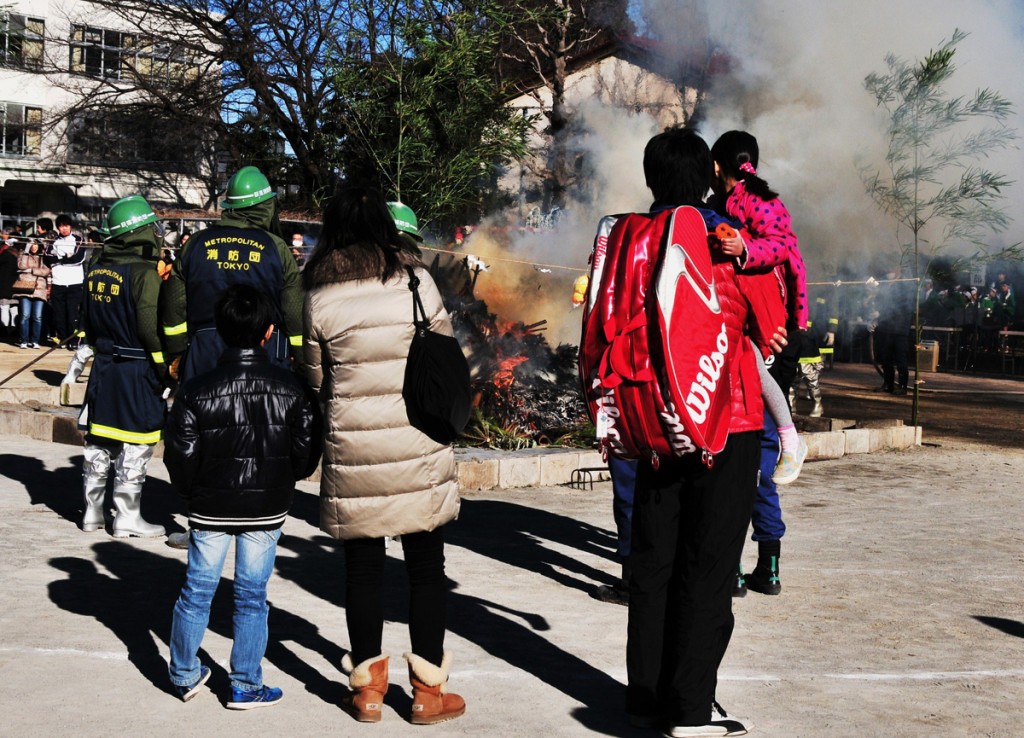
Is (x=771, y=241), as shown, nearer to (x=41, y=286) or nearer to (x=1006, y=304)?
(x=41, y=286)

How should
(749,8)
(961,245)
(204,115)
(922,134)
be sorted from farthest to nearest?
(204,115) < (749,8) < (961,245) < (922,134)

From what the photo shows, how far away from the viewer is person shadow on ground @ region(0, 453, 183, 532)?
7.81 m

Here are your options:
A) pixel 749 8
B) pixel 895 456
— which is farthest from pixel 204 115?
pixel 895 456

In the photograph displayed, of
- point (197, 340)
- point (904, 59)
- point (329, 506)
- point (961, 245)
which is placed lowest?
point (329, 506)

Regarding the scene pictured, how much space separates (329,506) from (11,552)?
127 inches

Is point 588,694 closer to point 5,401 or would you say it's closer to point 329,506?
point 329,506

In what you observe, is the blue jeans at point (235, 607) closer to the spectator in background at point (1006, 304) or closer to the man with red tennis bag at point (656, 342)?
the man with red tennis bag at point (656, 342)

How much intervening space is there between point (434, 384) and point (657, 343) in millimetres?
777

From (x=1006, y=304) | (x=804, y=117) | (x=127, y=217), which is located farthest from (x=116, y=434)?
(x=1006, y=304)

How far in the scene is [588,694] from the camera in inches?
181

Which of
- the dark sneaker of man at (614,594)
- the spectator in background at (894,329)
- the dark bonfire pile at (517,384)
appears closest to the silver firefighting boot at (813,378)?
the dark bonfire pile at (517,384)

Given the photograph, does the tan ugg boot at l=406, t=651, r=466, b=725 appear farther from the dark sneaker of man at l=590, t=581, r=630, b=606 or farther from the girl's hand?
the dark sneaker of man at l=590, t=581, r=630, b=606

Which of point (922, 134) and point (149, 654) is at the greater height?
point (922, 134)

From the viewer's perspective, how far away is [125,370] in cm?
713
